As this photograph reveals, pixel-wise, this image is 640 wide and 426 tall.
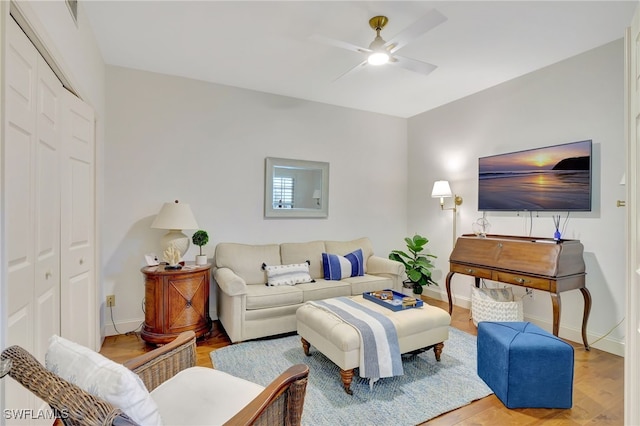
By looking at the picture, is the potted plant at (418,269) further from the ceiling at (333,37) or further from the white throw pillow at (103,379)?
the white throw pillow at (103,379)

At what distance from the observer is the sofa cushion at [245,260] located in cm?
350

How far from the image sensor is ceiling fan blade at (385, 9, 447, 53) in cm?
197

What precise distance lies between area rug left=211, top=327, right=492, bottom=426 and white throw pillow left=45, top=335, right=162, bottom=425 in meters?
1.26

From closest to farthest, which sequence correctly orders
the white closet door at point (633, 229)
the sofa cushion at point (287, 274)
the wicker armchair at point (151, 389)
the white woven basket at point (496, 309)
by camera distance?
the wicker armchair at point (151, 389), the white closet door at point (633, 229), the white woven basket at point (496, 309), the sofa cushion at point (287, 274)

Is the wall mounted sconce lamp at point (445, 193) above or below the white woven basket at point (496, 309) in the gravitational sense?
above

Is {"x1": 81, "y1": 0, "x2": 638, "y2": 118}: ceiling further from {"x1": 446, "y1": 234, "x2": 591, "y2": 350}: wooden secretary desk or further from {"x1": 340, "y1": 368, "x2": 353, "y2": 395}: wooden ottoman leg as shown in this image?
{"x1": 340, "y1": 368, "x2": 353, "y2": 395}: wooden ottoman leg

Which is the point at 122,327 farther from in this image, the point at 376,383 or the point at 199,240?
Result: the point at 376,383

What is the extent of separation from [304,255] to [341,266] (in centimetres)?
46

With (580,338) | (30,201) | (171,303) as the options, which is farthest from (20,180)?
(580,338)

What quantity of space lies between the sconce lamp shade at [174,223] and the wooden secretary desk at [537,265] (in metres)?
2.97

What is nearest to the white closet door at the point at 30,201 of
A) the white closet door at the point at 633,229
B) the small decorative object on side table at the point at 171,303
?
the small decorative object on side table at the point at 171,303

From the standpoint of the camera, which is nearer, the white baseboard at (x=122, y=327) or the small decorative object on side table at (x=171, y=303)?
the small decorative object on side table at (x=171, y=303)

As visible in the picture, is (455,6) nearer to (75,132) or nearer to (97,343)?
(75,132)

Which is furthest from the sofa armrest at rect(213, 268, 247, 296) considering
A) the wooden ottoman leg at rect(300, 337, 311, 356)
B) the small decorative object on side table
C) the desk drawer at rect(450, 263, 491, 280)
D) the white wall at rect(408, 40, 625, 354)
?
the white wall at rect(408, 40, 625, 354)
